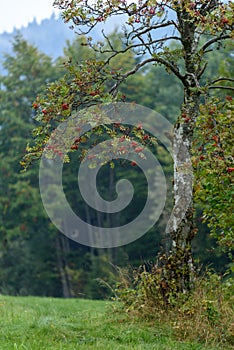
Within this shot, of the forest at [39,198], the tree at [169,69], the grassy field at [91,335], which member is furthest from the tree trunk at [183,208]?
the forest at [39,198]

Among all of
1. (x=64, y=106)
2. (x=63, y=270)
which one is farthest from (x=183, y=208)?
(x=63, y=270)

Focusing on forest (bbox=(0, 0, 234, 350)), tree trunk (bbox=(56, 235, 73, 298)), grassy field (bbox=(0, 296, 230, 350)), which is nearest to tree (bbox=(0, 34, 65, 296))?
tree trunk (bbox=(56, 235, 73, 298))

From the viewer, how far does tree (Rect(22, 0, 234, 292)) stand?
8844mm

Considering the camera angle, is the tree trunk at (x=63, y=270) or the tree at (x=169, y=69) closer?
the tree at (x=169, y=69)

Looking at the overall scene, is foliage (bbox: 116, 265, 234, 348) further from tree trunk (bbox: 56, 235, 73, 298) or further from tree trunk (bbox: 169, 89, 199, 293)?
tree trunk (bbox: 56, 235, 73, 298)

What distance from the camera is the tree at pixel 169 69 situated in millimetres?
8844

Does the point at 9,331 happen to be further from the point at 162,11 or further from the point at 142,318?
the point at 162,11

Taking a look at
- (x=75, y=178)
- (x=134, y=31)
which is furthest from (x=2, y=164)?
(x=134, y=31)

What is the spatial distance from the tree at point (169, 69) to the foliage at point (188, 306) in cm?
32

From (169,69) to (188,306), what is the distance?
174 inches

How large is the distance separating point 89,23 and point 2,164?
27.0 meters

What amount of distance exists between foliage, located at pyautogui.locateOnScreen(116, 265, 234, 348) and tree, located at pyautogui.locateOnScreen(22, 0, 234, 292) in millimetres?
319

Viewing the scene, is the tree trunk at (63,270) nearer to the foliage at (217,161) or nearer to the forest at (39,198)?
the forest at (39,198)

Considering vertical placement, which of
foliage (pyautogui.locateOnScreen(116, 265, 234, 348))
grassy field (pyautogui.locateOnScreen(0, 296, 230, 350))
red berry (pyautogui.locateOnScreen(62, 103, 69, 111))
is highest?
red berry (pyautogui.locateOnScreen(62, 103, 69, 111))
